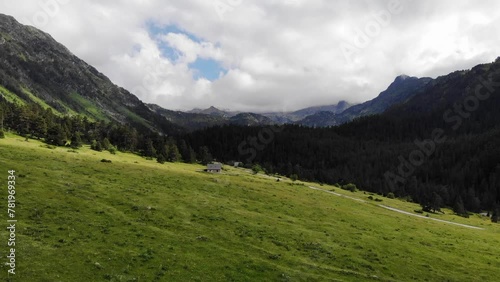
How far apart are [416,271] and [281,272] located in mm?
20433

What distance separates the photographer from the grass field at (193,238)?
36.6 m

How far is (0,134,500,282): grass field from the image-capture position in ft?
120

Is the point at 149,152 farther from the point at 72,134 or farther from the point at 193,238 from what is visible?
the point at 193,238

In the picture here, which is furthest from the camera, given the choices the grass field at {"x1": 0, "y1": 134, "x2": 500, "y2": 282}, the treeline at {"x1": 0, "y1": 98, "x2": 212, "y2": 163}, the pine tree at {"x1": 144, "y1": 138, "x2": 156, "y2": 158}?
the pine tree at {"x1": 144, "y1": 138, "x2": 156, "y2": 158}

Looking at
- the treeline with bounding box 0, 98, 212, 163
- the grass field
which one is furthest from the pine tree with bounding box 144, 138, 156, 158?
the grass field

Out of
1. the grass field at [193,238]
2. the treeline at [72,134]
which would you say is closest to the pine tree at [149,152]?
the treeline at [72,134]

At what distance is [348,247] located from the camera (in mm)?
52656

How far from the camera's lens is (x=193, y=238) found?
46.3 metres

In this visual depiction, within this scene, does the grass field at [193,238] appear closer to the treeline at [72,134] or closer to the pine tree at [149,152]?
the treeline at [72,134]

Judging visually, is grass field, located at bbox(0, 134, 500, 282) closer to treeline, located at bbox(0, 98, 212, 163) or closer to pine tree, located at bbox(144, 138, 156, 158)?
treeline, located at bbox(0, 98, 212, 163)

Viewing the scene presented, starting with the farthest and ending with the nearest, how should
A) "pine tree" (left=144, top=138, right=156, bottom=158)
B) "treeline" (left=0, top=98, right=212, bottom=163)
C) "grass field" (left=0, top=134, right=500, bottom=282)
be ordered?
"pine tree" (left=144, top=138, right=156, bottom=158) → "treeline" (left=0, top=98, right=212, bottom=163) → "grass field" (left=0, top=134, right=500, bottom=282)

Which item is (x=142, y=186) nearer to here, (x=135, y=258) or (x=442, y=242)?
(x=135, y=258)

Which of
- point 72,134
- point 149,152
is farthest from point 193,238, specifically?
point 149,152

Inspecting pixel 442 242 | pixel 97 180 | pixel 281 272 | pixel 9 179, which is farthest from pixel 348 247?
pixel 9 179
